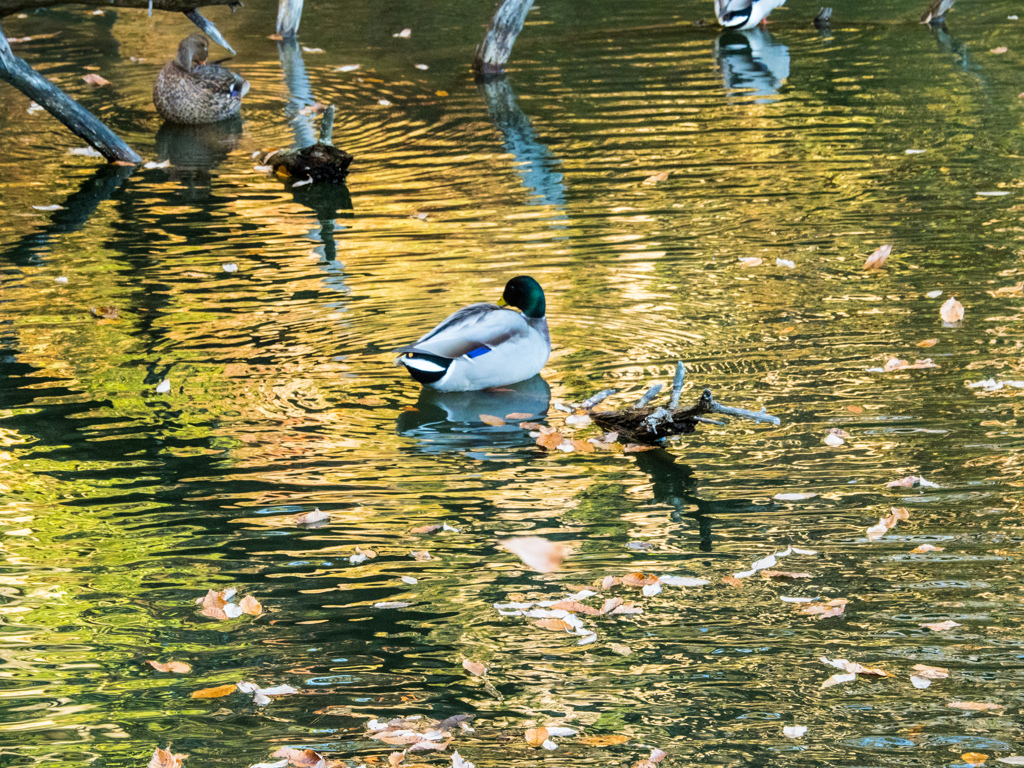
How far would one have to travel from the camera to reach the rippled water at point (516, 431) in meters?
4.65

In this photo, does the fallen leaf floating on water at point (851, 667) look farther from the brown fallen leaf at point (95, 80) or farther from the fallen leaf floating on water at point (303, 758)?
the brown fallen leaf at point (95, 80)

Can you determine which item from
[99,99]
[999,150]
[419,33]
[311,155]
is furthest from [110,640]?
[419,33]

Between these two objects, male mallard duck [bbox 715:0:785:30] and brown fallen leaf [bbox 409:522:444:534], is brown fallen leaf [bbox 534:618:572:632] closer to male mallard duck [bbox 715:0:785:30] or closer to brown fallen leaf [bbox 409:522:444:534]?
brown fallen leaf [bbox 409:522:444:534]

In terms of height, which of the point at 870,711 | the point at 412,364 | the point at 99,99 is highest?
the point at 99,99

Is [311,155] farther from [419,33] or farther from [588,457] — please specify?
[419,33]

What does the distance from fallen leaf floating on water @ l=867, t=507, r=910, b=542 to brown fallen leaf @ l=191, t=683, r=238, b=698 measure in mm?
2824

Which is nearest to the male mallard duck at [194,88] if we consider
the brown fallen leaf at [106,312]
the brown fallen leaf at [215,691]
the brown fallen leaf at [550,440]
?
the brown fallen leaf at [106,312]

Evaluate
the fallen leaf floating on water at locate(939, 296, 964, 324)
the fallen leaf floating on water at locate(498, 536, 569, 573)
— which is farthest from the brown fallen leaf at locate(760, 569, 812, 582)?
the fallen leaf floating on water at locate(939, 296, 964, 324)

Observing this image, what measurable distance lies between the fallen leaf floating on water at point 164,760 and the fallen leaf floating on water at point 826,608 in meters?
2.48

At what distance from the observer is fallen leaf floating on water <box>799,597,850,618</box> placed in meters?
5.06

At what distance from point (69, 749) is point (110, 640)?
748 mm

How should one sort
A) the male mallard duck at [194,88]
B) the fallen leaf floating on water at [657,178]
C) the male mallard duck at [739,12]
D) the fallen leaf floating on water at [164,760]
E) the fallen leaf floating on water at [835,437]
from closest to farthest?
the fallen leaf floating on water at [164,760] → the fallen leaf floating on water at [835,437] → the fallen leaf floating on water at [657,178] → the male mallard duck at [194,88] → the male mallard duck at [739,12]

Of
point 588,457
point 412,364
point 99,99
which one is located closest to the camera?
point 588,457

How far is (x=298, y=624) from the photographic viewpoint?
5176mm
